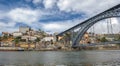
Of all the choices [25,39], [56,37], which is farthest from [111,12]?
[25,39]

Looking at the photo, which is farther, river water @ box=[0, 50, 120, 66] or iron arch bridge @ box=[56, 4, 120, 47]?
iron arch bridge @ box=[56, 4, 120, 47]

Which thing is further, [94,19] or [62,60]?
[94,19]

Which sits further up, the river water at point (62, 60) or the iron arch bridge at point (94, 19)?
the iron arch bridge at point (94, 19)

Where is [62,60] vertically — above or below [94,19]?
below

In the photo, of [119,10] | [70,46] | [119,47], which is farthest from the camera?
[119,47]

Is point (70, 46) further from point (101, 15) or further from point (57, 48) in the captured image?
point (101, 15)

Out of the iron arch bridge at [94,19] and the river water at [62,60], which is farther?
the iron arch bridge at [94,19]

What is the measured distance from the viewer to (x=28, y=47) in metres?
158

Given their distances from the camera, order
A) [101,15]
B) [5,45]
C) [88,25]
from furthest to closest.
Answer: [5,45] < [88,25] < [101,15]

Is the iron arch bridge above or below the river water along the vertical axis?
above

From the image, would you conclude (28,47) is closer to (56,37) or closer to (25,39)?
(56,37)

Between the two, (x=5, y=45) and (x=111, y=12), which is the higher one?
(x=111, y=12)

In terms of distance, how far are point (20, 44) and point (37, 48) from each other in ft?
51.4

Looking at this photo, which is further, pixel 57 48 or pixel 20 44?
pixel 20 44
